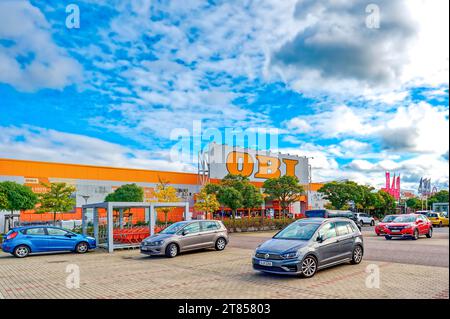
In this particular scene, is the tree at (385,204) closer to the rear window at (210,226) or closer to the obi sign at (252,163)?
the obi sign at (252,163)

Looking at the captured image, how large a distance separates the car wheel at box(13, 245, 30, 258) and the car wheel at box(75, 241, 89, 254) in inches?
82.7

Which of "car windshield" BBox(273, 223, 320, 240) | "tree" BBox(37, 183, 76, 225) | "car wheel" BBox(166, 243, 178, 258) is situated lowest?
"car wheel" BBox(166, 243, 178, 258)

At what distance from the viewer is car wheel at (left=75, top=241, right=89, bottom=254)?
18.7 metres

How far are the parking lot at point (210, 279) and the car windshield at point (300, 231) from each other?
1168 mm

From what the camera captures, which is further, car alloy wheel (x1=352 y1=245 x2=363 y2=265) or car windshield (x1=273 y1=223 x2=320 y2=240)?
car alloy wheel (x1=352 y1=245 x2=363 y2=265)

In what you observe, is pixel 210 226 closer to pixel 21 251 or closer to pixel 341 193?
pixel 21 251

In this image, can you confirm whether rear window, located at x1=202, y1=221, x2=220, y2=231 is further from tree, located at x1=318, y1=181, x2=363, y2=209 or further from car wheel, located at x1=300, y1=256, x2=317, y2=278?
tree, located at x1=318, y1=181, x2=363, y2=209

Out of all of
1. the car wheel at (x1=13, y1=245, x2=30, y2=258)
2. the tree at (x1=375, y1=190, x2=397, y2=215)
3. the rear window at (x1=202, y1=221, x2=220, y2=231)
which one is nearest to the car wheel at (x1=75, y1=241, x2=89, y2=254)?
the car wheel at (x1=13, y1=245, x2=30, y2=258)

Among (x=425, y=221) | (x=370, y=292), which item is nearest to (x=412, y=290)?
(x=370, y=292)

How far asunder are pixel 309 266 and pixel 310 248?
0.48m

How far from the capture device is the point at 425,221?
24.4 m

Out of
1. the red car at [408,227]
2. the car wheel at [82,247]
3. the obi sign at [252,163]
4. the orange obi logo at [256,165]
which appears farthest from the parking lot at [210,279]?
the orange obi logo at [256,165]

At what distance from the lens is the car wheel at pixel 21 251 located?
17.3 meters

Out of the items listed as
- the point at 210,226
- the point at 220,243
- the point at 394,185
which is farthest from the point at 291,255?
the point at 394,185
